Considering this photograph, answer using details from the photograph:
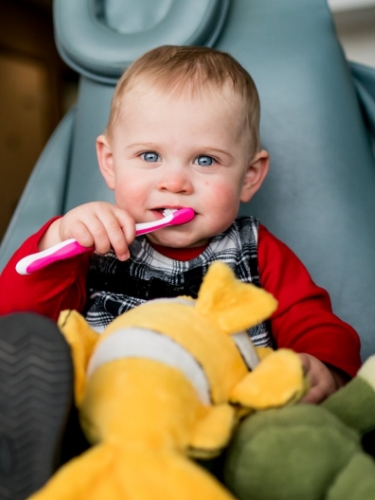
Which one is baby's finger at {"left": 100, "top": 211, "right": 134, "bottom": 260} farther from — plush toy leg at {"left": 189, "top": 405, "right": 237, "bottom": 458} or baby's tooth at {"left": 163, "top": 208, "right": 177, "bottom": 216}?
plush toy leg at {"left": 189, "top": 405, "right": 237, "bottom": 458}

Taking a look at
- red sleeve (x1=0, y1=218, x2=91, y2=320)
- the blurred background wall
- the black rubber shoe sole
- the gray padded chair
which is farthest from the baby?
the blurred background wall

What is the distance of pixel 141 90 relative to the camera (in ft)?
2.16

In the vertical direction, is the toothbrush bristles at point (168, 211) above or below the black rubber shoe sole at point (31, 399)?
above

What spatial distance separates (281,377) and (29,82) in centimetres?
309

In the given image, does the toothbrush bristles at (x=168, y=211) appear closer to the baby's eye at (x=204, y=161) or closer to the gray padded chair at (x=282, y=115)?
the baby's eye at (x=204, y=161)

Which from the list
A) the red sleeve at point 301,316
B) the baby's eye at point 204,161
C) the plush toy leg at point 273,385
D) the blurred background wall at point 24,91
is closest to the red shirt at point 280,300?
the red sleeve at point 301,316

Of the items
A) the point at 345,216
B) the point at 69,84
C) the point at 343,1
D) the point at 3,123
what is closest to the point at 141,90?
the point at 345,216

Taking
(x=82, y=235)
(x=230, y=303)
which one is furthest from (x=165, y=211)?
(x=230, y=303)

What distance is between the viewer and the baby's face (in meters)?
0.63

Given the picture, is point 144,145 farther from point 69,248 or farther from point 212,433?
point 212,433

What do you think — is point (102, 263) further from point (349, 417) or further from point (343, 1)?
point (343, 1)

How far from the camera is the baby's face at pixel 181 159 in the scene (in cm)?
63

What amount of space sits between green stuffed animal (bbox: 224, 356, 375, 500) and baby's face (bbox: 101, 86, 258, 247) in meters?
0.31

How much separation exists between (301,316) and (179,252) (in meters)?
0.16
